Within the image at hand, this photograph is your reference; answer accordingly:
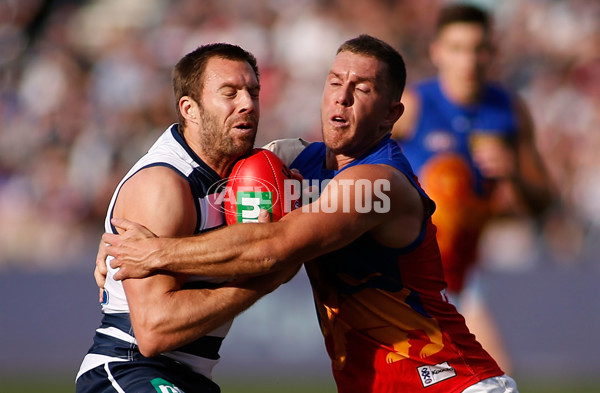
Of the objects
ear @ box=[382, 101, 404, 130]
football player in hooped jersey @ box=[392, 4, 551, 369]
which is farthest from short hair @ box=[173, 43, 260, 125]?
football player in hooped jersey @ box=[392, 4, 551, 369]

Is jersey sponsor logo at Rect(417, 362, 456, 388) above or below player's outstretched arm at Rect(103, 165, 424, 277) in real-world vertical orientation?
below

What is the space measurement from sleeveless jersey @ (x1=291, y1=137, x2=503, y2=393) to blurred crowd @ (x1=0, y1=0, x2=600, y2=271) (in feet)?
22.8

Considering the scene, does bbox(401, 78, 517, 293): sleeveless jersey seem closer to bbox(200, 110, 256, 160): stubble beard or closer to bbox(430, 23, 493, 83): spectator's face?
bbox(430, 23, 493, 83): spectator's face

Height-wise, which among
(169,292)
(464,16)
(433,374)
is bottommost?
(433,374)

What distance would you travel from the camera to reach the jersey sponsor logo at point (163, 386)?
4234 millimetres

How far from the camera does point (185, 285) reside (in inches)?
173

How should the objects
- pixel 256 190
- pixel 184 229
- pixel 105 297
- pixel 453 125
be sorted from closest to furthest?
1. pixel 184 229
2. pixel 256 190
3. pixel 105 297
4. pixel 453 125

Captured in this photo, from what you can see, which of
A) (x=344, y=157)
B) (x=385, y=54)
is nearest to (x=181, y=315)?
(x=344, y=157)

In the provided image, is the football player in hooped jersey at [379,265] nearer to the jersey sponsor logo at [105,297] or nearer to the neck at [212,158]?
the jersey sponsor logo at [105,297]

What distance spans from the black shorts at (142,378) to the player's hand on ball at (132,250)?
535 millimetres

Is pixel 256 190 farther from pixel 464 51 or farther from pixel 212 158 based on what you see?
pixel 464 51

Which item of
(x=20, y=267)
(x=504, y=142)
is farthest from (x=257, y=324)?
(x=504, y=142)

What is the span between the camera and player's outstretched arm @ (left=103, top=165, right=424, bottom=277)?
4.11 m

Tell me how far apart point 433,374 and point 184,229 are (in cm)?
164
